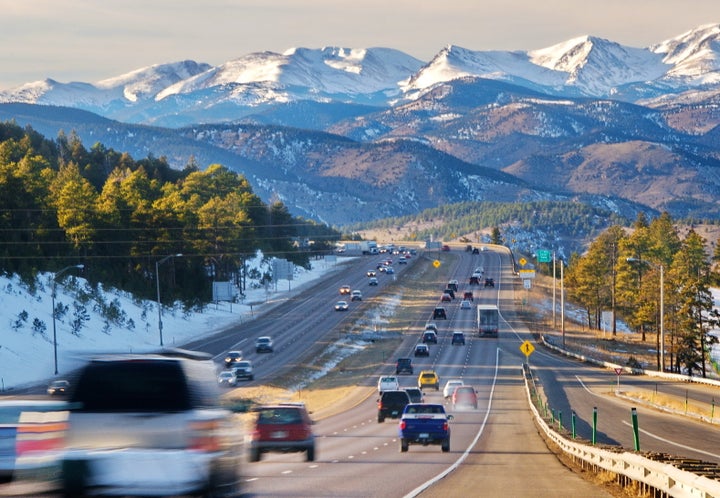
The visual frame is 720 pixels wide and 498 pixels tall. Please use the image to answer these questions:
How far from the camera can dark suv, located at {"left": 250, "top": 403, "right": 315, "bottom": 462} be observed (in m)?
30.0

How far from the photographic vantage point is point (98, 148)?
7677 inches

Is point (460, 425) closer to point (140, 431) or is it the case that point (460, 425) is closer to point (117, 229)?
point (140, 431)

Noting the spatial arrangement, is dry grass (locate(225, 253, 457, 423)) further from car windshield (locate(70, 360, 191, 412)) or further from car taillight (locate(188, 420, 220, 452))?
car windshield (locate(70, 360, 191, 412))

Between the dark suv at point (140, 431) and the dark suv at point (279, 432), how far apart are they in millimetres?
15263

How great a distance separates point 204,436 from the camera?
1423 centimetres

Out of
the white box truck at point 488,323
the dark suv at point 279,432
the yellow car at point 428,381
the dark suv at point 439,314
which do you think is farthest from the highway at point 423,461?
the dark suv at point 439,314

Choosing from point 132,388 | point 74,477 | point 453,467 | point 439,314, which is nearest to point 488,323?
point 439,314

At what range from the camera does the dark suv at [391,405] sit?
49906mm

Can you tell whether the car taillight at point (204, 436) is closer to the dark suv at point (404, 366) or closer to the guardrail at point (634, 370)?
the guardrail at point (634, 370)

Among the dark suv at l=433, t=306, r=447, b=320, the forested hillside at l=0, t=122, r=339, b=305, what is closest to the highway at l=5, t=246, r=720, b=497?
the dark suv at l=433, t=306, r=447, b=320

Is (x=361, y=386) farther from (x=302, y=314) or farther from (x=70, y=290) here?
(x=302, y=314)

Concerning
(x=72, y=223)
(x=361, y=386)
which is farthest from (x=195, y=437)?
(x=72, y=223)

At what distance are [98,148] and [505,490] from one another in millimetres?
178678

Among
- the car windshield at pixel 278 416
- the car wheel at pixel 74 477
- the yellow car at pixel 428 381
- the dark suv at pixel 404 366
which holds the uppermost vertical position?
the car wheel at pixel 74 477
